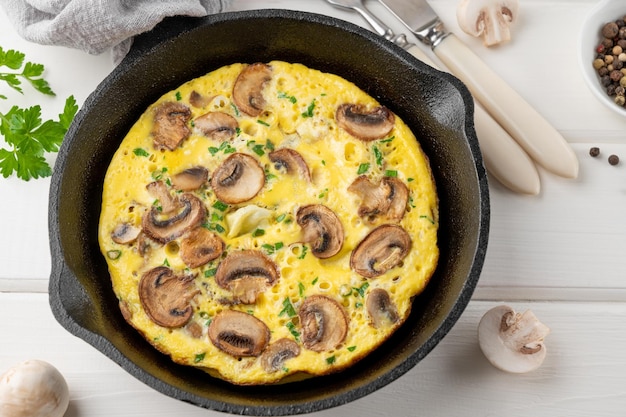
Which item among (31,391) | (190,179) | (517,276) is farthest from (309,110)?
(31,391)

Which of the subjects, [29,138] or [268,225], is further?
[29,138]

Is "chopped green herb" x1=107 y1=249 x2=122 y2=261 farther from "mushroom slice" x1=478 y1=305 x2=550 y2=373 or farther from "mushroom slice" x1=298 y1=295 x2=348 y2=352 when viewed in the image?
"mushroom slice" x1=478 y1=305 x2=550 y2=373

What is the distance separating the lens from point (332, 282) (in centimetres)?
300

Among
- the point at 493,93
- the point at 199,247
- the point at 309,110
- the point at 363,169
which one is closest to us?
the point at 199,247

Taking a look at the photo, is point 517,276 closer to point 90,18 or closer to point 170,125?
point 170,125

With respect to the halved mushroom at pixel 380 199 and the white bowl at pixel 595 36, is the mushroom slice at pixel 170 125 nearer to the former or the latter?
the halved mushroom at pixel 380 199

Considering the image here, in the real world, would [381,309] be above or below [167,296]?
below

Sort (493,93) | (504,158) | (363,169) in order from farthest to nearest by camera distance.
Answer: (493,93) < (504,158) < (363,169)

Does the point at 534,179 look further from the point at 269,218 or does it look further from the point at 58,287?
the point at 58,287

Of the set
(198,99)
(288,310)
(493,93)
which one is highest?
(198,99)

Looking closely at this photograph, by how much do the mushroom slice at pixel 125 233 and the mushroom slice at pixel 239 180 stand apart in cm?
39

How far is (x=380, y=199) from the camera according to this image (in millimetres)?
3098

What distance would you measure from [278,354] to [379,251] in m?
0.60

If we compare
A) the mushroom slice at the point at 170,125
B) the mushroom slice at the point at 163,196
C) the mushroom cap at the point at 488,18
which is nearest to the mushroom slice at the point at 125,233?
the mushroom slice at the point at 163,196
